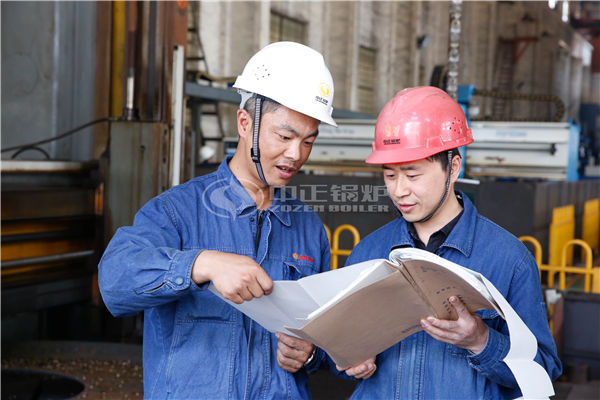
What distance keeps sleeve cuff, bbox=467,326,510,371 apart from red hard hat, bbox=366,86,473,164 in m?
0.52

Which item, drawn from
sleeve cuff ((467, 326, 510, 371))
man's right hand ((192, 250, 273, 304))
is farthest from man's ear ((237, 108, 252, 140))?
sleeve cuff ((467, 326, 510, 371))

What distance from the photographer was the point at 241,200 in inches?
70.1

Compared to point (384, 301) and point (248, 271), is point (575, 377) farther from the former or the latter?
point (248, 271)

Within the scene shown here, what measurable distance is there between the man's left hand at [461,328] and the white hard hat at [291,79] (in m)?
0.66

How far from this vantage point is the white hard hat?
1758 millimetres

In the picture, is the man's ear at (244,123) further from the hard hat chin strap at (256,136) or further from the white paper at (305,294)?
the white paper at (305,294)

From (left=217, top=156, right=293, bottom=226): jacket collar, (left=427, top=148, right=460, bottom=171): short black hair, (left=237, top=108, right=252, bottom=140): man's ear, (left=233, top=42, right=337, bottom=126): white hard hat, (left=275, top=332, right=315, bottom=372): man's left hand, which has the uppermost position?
(left=233, top=42, right=337, bottom=126): white hard hat

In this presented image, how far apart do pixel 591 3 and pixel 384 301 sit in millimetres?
27935

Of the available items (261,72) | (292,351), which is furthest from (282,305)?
(261,72)

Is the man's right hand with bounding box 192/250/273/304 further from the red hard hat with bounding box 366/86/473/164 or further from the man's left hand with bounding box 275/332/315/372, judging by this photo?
the red hard hat with bounding box 366/86/473/164

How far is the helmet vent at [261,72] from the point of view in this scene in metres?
1.79

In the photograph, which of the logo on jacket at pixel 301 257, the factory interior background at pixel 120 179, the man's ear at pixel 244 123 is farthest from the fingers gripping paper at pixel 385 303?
the factory interior background at pixel 120 179

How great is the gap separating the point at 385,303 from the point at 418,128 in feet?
1.77

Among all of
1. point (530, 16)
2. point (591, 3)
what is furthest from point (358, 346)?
point (591, 3)
